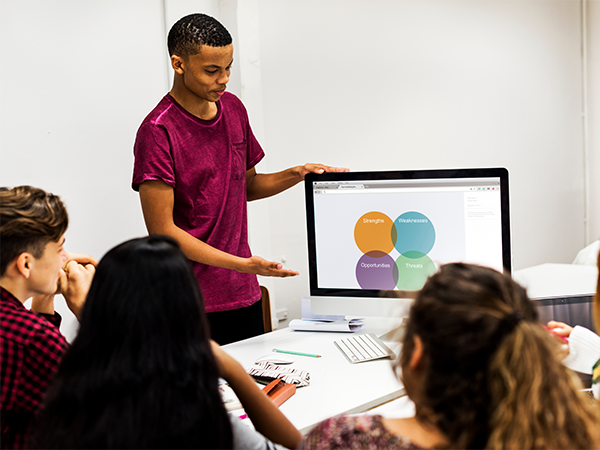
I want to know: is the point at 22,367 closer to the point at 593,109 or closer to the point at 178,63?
the point at 178,63

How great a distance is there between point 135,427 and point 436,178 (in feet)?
3.91

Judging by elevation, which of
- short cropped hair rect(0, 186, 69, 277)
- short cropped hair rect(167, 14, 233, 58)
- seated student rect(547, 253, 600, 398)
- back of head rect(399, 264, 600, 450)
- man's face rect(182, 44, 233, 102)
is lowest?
seated student rect(547, 253, 600, 398)

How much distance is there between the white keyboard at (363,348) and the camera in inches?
59.9

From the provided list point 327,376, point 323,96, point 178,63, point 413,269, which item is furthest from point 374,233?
point 323,96

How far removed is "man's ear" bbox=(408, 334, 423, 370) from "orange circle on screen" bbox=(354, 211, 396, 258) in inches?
37.4

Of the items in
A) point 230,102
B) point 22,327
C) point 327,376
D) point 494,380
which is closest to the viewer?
point 494,380

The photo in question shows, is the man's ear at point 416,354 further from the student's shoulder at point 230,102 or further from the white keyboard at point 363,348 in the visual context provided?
the student's shoulder at point 230,102

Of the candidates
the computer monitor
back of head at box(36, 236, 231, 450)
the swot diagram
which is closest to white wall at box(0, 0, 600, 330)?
the computer monitor

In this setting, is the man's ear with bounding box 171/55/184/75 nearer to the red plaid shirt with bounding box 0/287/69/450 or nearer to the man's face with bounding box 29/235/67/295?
the man's face with bounding box 29/235/67/295

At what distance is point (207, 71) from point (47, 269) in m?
0.91

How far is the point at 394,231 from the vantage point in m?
1.65

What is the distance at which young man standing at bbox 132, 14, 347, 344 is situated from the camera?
171 cm

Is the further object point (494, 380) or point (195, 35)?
point (195, 35)

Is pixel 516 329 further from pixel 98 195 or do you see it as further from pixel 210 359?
pixel 98 195
